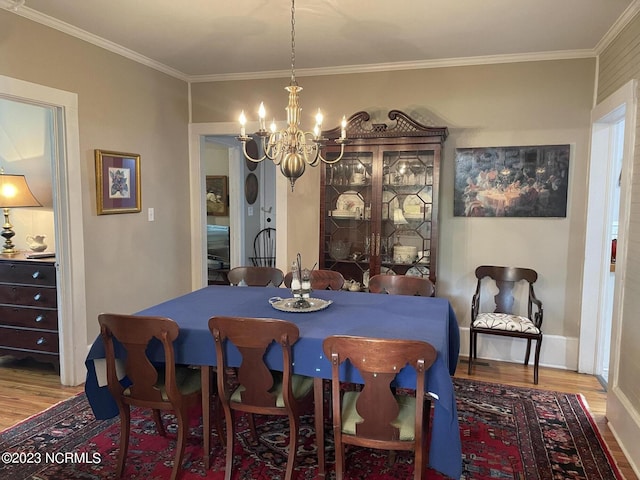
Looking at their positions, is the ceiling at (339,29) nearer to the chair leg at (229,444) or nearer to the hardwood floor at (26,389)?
the chair leg at (229,444)

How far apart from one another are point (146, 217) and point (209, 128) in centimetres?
112

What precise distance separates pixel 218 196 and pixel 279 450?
4.55 m

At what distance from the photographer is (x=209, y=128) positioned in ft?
14.8

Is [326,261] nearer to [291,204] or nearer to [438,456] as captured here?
[291,204]

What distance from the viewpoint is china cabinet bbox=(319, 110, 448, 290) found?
3736mm

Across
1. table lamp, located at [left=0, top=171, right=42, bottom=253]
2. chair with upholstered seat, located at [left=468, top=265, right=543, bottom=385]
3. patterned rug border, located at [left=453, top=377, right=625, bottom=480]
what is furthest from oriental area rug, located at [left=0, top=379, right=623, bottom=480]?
table lamp, located at [left=0, top=171, right=42, bottom=253]

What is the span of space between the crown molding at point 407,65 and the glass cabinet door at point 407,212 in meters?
0.80

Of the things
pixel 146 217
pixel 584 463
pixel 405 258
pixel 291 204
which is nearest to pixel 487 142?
pixel 405 258

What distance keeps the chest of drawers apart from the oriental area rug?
0.70 metres

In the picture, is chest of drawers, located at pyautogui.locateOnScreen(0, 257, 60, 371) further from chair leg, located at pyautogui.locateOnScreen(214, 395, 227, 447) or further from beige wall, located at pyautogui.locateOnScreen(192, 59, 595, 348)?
beige wall, located at pyautogui.locateOnScreen(192, 59, 595, 348)

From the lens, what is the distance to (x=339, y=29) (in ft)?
10.3

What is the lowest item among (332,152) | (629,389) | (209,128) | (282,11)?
(629,389)

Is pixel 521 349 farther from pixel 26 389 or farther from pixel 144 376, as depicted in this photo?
pixel 26 389

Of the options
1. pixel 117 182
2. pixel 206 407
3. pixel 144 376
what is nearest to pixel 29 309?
pixel 117 182
